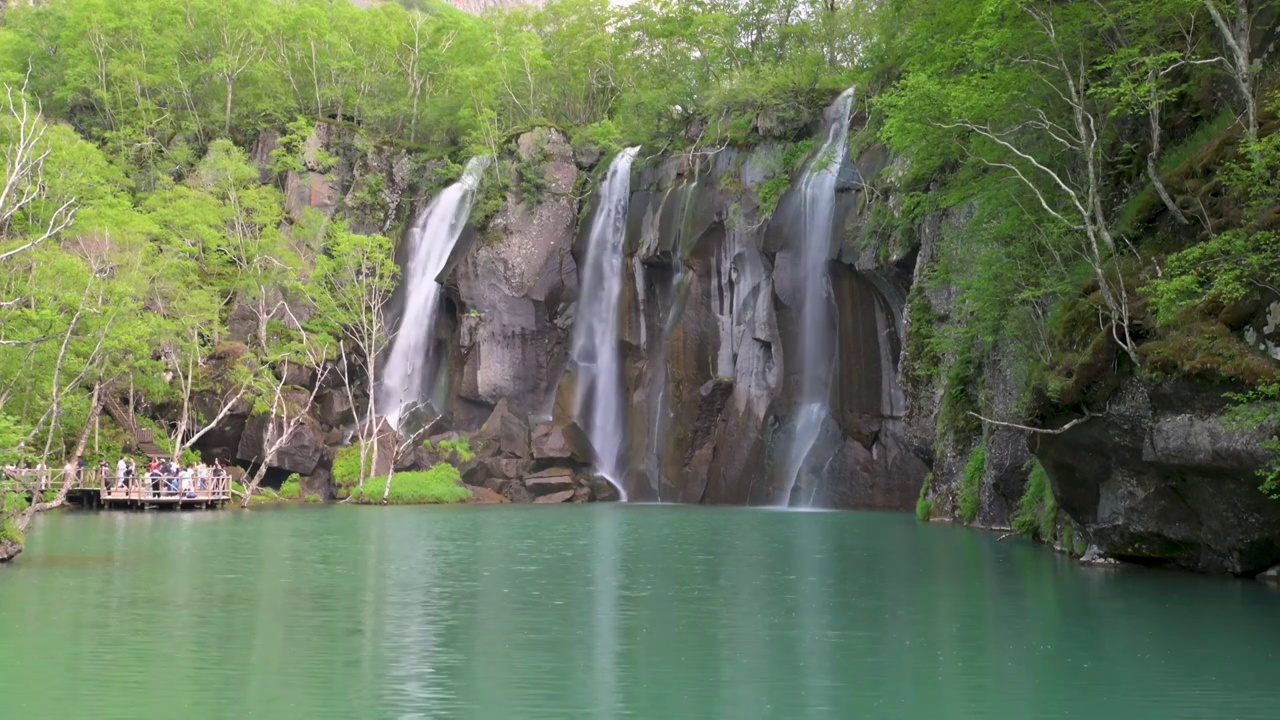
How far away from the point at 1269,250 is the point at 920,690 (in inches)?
296

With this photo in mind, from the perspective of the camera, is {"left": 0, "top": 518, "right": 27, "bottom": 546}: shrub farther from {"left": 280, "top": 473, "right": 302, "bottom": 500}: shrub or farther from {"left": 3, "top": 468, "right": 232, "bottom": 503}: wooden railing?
{"left": 280, "top": 473, "right": 302, "bottom": 500}: shrub

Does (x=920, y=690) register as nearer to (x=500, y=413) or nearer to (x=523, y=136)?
(x=500, y=413)

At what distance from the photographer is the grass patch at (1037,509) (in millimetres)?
24203

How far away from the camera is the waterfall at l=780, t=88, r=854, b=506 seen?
39625 millimetres

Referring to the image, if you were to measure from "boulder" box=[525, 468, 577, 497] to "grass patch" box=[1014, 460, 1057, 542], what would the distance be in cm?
2048

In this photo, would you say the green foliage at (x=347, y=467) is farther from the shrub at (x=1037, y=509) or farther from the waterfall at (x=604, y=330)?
the shrub at (x=1037, y=509)

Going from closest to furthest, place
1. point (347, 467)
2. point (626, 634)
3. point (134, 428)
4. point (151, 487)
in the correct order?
point (626, 634) → point (151, 487) → point (134, 428) → point (347, 467)

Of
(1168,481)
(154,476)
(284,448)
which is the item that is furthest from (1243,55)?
(284,448)

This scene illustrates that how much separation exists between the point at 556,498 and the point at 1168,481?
93.6 ft

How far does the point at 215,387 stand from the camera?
150 ft

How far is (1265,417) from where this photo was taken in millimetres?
14578

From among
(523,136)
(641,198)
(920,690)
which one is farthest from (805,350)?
(920,690)

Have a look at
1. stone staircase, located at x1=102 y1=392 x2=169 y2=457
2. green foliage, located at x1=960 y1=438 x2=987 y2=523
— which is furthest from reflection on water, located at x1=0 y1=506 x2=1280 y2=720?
stone staircase, located at x1=102 y1=392 x2=169 y2=457

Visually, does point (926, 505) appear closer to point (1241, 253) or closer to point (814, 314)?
point (814, 314)
